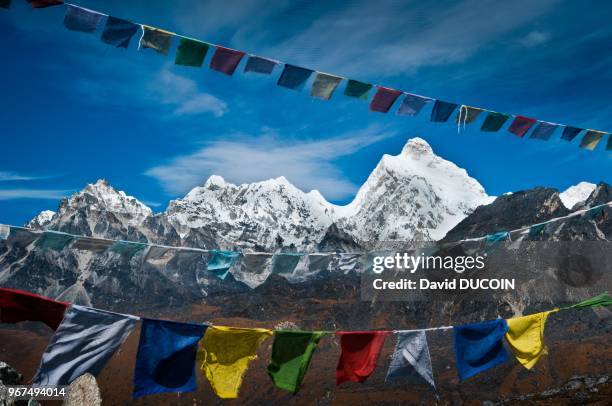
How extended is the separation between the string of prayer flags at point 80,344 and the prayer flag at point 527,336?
5.44 meters

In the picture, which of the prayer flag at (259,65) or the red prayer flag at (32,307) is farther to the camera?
the prayer flag at (259,65)

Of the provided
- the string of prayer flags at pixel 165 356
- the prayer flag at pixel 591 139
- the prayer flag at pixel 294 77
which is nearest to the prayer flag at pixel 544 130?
the prayer flag at pixel 591 139

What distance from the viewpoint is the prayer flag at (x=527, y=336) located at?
23.8ft

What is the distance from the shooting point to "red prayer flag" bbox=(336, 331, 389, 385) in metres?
7.33

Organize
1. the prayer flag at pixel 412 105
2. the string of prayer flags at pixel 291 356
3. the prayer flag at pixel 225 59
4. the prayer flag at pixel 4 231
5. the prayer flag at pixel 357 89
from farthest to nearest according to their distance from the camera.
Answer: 1. the prayer flag at pixel 412 105
2. the prayer flag at pixel 4 231
3. the prayer flag at pixel 357 89
4. the prayer flag at pixel 225 59
5. the string of prayer flags at pixel 291 356

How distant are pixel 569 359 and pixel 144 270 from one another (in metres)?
69.5

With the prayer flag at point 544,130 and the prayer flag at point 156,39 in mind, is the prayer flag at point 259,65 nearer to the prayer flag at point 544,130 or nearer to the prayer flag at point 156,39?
the prayer flag at point 156,39

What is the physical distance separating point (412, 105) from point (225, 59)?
3.71 metres

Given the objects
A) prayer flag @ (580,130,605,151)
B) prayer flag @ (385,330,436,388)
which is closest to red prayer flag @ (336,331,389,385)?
prayer flag @ (385,330,436,388)

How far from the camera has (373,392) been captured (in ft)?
68.3

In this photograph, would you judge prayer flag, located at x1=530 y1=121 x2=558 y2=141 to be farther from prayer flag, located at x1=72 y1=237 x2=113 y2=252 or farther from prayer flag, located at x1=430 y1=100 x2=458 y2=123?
prayer flag, located at x1=72 y1=237 x2=113 y2=252

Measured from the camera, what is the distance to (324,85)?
8789 millimetres

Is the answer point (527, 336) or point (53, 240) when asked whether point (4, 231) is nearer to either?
point (53, 240)

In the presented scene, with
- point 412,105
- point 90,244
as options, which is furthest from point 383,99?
point 90,244
